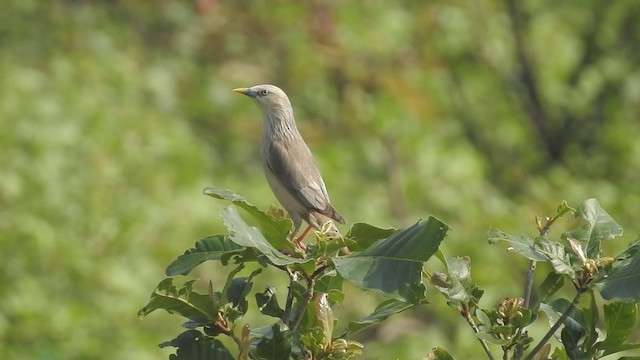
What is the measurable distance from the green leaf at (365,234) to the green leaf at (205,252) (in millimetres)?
266

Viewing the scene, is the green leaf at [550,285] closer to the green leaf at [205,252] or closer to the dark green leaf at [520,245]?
the dark green leaf at [520,245]

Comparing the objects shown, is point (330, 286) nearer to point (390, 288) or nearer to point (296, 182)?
point (390, 288)

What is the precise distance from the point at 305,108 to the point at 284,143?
7.65 metres

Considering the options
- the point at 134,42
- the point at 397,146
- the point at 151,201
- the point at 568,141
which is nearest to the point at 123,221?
the point at 151,201

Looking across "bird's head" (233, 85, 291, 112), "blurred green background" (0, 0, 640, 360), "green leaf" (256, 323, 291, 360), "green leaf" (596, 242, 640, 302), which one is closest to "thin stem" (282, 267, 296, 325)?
"green leaf" (256, 323, 291, 360)

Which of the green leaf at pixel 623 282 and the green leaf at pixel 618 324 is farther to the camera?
the green leaf at pixel 618 324

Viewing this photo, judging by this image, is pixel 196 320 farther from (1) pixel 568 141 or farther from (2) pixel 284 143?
(1) pixel 568 141

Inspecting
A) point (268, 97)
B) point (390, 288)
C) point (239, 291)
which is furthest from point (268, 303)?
point (268, 97)

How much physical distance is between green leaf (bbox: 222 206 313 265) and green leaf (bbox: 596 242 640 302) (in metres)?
0.66

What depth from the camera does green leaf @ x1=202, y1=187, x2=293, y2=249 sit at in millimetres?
2744

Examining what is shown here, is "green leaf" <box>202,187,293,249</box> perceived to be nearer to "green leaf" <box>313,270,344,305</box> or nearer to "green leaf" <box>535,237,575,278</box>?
"green leaf" <box>313,270,344,305</box>

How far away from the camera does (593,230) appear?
2.79 meters

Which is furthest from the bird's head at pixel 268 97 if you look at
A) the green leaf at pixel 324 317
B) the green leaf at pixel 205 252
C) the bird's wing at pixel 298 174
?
the green leaf at pixel 205 252

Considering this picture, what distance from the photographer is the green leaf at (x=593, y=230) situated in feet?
8.96
